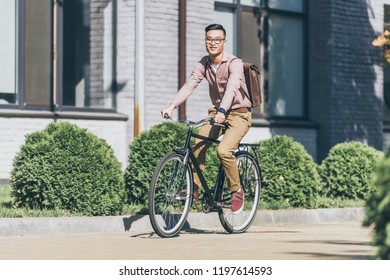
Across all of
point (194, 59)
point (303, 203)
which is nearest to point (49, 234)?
point (303, 203)

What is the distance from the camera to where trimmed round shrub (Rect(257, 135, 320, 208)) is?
16922 millimetres

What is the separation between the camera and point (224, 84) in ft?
42.9

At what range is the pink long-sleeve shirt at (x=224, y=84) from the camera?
12812 millimetres

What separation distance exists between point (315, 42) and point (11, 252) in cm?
1352

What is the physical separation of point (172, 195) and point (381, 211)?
231 inches

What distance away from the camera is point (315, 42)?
2352 cm

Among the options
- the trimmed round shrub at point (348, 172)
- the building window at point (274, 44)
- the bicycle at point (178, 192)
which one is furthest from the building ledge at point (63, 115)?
the bicycle at point (178, 192)

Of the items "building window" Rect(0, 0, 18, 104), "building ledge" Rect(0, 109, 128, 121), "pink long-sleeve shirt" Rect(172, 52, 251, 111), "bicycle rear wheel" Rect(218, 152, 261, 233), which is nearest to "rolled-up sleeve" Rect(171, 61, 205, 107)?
"pink long-sleeve shirt" Rect(172, 52, 251, 111)

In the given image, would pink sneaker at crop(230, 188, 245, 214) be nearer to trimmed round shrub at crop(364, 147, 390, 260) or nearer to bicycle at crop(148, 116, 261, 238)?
bicycle at crop(148, 116, 261, 238)

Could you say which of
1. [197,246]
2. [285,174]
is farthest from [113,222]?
[285,174]

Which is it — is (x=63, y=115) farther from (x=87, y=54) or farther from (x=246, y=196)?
(x=246, y=196)

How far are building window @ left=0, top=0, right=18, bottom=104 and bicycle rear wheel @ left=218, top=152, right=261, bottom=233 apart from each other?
5620 mm

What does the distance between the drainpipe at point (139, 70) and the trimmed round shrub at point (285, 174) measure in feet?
9.88

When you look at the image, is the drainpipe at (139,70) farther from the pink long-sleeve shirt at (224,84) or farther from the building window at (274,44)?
the pink long-sleeve shirt at (224,84)
